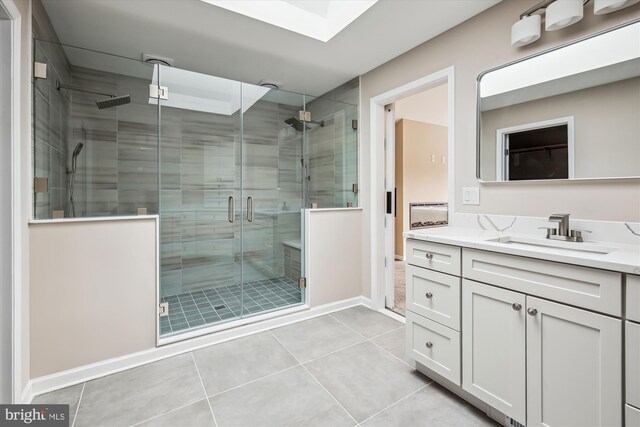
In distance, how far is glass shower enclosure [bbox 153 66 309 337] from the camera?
9.45 ft

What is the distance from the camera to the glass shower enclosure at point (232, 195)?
9.45ft

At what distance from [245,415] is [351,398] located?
0.58 meters

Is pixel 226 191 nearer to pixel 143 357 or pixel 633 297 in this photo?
pixel 143 357

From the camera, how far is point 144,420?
1.53 m

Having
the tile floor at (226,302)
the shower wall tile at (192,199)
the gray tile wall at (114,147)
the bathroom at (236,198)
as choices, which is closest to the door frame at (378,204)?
the bathroom at (236,198)

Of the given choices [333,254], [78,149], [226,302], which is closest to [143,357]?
[226,302]

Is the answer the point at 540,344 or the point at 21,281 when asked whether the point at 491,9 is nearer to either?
the point at 540,344

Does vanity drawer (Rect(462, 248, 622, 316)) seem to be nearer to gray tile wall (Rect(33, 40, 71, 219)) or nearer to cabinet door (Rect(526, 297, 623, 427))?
cabinet door (Rect(526, 297, 623, 427))

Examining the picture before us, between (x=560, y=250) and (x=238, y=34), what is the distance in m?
2.47

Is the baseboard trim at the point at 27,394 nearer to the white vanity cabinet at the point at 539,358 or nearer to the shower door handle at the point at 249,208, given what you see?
the shower door handle at the point at 249,208

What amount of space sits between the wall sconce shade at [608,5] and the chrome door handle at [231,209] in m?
2.84

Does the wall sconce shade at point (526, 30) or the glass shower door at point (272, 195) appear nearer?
the wall sconce shade at point (526, 30)

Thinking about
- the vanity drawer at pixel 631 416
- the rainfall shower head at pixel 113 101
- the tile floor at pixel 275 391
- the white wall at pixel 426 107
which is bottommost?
the tile floor at pixel 275 391

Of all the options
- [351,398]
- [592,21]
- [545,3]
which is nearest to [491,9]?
[545,3]
